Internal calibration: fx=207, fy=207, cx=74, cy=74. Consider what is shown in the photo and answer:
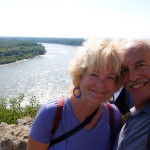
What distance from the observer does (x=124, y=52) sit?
42.2 inches

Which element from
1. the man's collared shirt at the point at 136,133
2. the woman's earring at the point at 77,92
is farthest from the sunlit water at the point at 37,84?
the man's collared shirt at the point at 136,133

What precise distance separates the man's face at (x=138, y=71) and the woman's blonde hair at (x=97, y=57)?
0.25 ft

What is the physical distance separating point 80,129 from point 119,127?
244mm

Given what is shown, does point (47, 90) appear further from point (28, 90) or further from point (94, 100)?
point (94, 100)

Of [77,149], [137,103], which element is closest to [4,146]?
[77,149]

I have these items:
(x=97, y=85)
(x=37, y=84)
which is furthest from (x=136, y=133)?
(x=37, y=84)

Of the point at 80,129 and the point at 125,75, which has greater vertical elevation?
the point at 125,75

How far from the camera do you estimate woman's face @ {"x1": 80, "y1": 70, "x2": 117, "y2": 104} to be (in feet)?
3.21

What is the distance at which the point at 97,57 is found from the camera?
94 cm

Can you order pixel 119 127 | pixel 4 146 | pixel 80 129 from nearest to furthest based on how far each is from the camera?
pixel 80 129 → pixel 119 127 → pixel 4 146

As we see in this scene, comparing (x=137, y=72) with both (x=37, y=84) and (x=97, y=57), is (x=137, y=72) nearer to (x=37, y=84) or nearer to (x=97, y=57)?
(x=97, y=57)

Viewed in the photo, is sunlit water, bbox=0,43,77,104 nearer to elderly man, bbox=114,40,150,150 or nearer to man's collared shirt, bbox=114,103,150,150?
elderly man, bbox=114,40,150,150

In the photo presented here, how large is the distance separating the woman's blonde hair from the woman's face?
0.03 m

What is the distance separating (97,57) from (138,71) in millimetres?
263
